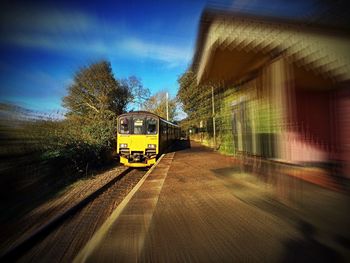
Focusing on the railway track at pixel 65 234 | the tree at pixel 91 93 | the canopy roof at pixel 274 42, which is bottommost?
the railway track at pixel 65 234

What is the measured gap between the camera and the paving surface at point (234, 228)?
8.20 ft

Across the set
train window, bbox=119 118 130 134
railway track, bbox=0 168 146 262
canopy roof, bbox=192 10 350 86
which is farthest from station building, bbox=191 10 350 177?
train window, bbox=119 118 130 134

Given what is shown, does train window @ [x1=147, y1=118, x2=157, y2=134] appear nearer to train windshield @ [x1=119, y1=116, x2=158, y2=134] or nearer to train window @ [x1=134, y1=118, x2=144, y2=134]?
train windshield @ [x1=119, y1=116, x2=158, y2=134]

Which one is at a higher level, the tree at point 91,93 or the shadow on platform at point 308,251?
the tree at point 91,93

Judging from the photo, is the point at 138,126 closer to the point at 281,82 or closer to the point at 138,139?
the point at 138,139

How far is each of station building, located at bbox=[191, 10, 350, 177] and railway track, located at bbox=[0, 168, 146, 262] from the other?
3.26m

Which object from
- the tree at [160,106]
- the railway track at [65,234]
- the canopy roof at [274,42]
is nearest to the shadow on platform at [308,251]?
the canopy roof at [274,42]

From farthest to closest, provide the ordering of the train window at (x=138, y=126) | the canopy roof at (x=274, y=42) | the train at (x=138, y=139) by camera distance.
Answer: the train window at (x=138, y=126)
the train at (x=138, y=139)
the canopy roof at (x=274, y=42)

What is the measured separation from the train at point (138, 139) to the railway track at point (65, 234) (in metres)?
5.06

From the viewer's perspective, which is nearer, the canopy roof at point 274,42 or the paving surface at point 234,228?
the paving surface at point 234,228

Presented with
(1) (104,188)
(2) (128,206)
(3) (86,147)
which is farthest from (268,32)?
(3) (86,147)

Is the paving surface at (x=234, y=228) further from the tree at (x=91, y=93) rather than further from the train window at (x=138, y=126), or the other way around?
the tree at (x=91, y=93)

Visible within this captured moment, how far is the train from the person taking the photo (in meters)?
11.9

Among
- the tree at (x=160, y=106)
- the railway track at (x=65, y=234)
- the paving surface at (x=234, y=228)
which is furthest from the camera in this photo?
the tree at (x=160, y=106)
